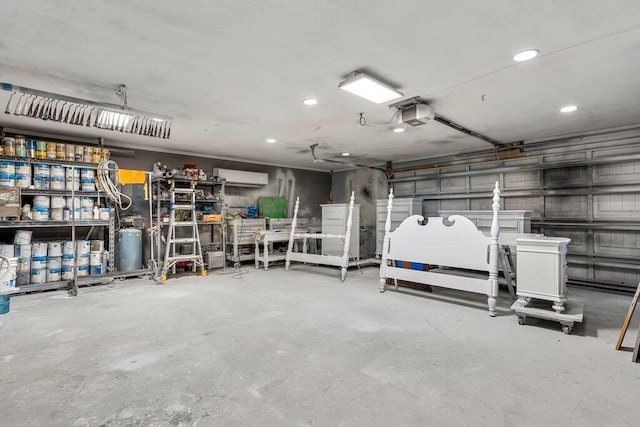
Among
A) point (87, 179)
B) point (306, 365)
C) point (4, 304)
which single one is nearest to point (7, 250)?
point (4, 304)

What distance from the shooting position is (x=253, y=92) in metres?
3.40

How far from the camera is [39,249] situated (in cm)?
461

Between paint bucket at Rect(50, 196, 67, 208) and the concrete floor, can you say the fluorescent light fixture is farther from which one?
paint bucket at Rect(50, 196, 67, 208)

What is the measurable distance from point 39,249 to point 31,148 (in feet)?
5.00

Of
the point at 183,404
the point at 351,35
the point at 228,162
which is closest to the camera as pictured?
the point at 183,404

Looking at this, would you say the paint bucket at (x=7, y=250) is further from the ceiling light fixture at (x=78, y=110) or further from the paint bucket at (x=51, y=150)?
the ceiling light fixture at (x=78, y=110)

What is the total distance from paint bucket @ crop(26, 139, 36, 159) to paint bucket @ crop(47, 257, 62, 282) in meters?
1.58

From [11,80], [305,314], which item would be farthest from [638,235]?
[11,80]

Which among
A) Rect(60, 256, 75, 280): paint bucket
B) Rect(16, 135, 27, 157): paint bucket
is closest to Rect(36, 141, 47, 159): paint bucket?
Rect(16, 135, 27, 157): paint bucket

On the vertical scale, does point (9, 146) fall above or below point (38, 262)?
above

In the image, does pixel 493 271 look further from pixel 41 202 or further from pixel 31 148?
pixel 31 148

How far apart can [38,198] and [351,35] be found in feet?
17.3

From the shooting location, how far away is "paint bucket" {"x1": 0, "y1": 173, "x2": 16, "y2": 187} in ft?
14.4

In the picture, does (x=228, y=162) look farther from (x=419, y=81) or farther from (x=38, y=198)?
(x=419, y=81)
